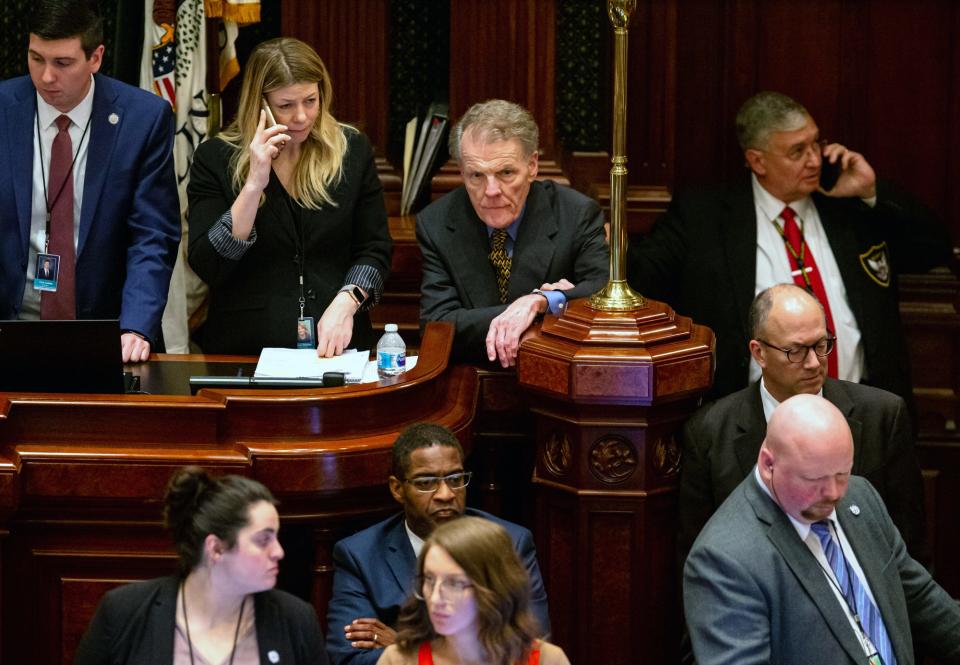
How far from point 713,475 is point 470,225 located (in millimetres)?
1047

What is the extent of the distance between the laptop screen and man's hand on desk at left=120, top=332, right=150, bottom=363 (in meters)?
0.41

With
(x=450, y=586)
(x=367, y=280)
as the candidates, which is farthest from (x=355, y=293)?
(x=450, y=586)

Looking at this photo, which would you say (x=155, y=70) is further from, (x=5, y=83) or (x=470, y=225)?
(x=470, y=225)

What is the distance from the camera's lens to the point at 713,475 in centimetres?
424

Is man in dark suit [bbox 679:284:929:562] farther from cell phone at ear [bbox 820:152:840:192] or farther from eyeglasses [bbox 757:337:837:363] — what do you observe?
cell phone at ear [bbox 820:152:840:192]

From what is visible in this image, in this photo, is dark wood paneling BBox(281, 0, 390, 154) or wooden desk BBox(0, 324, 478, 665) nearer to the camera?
wooden desk BBox(0, 324, 478, 665)

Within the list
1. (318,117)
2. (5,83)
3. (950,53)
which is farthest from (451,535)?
(950,53)

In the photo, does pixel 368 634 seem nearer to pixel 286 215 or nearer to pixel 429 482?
pixel 429 482

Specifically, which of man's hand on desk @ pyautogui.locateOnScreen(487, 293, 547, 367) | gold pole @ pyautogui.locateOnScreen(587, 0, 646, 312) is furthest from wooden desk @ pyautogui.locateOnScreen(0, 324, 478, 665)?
gold pole @ pyautogui.locateOnScreen(587, 0, 646, 312)

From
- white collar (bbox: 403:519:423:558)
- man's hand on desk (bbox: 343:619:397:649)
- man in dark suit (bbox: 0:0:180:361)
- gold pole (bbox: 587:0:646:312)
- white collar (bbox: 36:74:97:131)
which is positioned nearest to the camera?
man's hand on desk (bbox: 343:619:397:649)

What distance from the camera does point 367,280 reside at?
192 inches

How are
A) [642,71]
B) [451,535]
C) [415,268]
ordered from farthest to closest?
1. [642,71]
2. [415,268]
3. [451,535]

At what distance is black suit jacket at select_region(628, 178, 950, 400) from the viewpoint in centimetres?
568

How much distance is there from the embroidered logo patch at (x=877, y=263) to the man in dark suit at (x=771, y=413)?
148 centimetres
